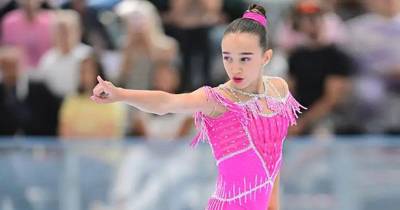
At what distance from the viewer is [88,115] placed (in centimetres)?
745

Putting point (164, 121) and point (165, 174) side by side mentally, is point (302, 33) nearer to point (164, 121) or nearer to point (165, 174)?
point (164, 121)

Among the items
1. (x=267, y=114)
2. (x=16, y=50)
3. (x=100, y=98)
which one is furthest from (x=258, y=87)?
(x=16, y=50)

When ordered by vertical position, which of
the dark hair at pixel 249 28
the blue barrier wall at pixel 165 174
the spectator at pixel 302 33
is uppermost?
the dark hair at pixel 249 28

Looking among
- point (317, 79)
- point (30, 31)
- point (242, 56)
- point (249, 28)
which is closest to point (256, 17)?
point (249, 28)

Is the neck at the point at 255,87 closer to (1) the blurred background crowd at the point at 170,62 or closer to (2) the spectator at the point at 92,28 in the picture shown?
(1) the blurred background crowd at the point at 170,62

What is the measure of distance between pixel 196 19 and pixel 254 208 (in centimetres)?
407

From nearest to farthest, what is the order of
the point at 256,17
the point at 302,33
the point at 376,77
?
the point at 256,17 < the point at 376,77 < the point at 302,33

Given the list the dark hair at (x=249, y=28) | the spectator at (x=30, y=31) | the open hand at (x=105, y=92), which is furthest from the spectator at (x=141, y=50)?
the open hand at (x=105, y=92)

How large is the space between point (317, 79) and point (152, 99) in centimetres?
414

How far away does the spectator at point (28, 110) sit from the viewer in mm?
7613

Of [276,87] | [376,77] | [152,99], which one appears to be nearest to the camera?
[152,99]

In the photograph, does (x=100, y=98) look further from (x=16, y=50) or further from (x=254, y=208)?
(x=16, y=50)

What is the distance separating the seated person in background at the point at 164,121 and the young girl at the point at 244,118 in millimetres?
3320

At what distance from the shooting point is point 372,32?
766 cm
